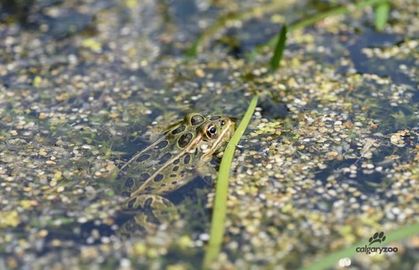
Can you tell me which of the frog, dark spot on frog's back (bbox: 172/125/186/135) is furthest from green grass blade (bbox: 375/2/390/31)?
dark spot on frog's back (bbox: 172/125/186/135)

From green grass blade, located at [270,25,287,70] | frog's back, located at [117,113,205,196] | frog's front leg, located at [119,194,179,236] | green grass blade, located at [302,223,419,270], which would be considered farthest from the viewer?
green grass blade, located at [270,25,287,70]

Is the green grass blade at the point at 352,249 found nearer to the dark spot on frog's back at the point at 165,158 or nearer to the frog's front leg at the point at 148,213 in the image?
the frog's front leg at the point at 148,213

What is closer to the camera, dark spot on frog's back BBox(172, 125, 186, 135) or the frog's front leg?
the frog's front leg

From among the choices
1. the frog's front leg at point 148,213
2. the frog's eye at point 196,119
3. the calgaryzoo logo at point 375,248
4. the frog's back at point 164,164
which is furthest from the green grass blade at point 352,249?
the frog's eye at point 196,119

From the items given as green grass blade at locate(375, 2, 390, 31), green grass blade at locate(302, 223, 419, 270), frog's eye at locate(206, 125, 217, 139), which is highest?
green grass blade at locate(375, 2, 390, 31)

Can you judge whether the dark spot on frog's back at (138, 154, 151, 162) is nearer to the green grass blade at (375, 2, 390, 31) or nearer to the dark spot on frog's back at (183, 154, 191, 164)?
the dark spot on frog's back at (183, 154, 191, 164)

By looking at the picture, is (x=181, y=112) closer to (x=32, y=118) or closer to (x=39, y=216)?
(x=32, y=118)

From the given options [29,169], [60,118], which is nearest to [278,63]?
[60,118]

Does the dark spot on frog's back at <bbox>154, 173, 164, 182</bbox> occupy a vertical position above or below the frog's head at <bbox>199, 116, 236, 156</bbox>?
below
